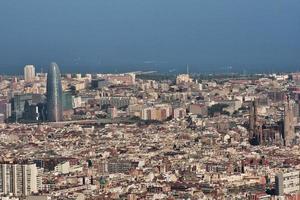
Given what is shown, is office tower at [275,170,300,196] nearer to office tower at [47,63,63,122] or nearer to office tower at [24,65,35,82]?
office tower at [47,63,63,122]

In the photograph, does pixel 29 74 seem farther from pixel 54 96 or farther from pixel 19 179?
pixel 19 179

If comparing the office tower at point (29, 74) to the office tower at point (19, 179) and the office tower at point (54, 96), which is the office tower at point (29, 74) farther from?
the office tower at point (19, 179)

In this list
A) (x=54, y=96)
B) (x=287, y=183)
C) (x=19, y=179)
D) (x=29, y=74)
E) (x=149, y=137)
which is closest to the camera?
(x=287, y=183)

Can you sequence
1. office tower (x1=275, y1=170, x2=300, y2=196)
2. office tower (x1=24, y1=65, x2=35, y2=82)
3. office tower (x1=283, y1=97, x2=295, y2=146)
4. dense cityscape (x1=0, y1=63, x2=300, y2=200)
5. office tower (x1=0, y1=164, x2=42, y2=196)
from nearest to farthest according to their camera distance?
office tower (x1=275, y1=170, x2=300, y2=196) → office tower (x1=0, y1=164, x2=42, y2=196) → dense cityscape (x1=0, y1=63, x2=300, y2=200) → office tower (x1=283, y1=97, x2=295, y2=146) → office tower (x1=24, y1=65, x2=35, y2=82)

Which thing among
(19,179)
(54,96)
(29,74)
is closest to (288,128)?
(19,179)

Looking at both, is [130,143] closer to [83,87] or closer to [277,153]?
[277,153]

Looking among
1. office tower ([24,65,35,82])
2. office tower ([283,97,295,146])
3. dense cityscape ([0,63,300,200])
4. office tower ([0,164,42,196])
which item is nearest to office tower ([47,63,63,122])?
dense cityscape ([0,63,300,200])
